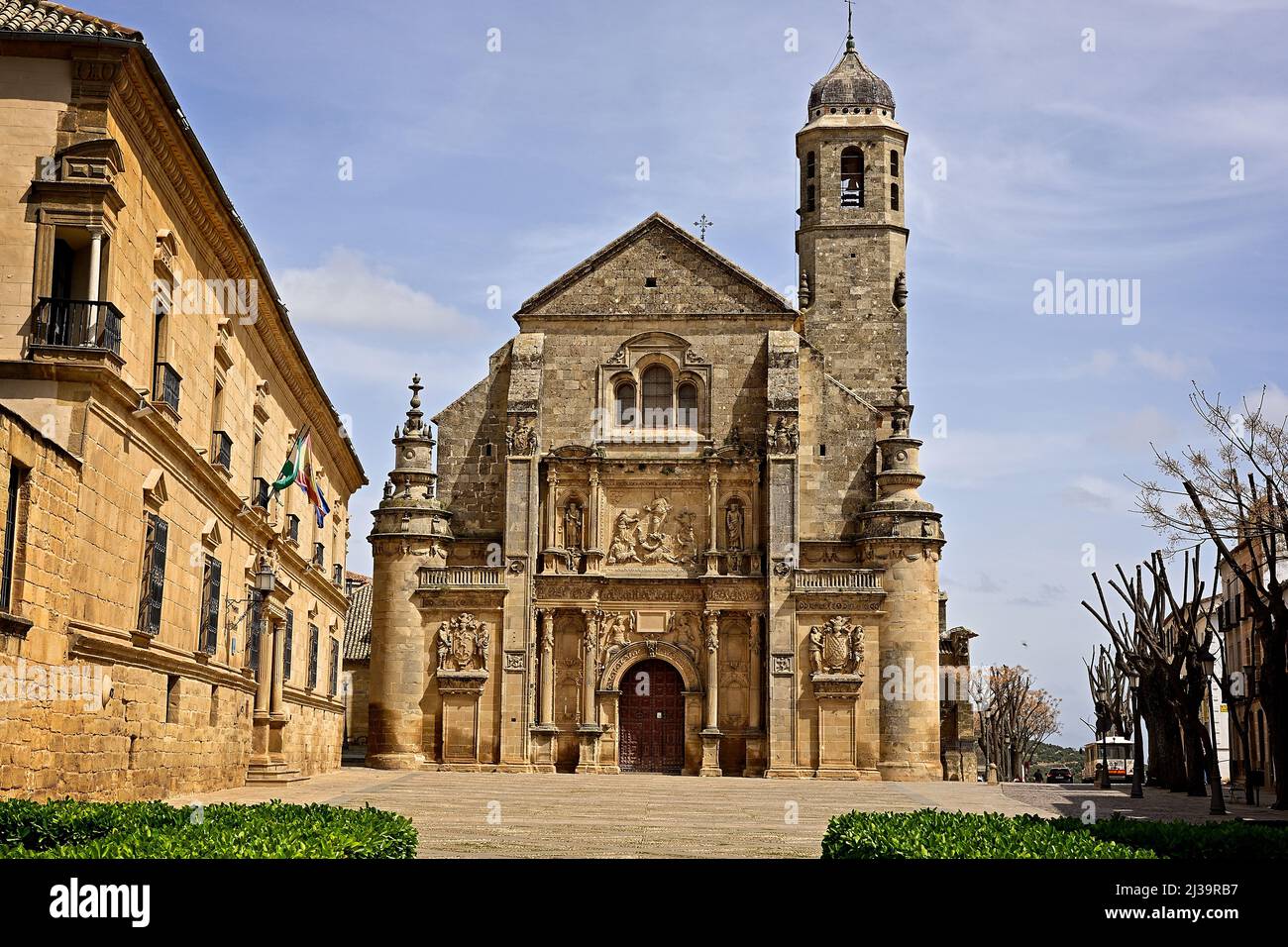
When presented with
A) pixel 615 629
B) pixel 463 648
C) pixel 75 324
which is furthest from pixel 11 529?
pixel 615 629

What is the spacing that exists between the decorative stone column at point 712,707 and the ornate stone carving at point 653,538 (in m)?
2.30

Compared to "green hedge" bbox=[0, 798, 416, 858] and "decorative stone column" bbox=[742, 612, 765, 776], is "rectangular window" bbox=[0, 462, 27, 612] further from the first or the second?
"decorative stone column" bbox=[742, 612, 765, 776]

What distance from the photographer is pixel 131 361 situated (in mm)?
21141

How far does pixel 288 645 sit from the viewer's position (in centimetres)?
3672

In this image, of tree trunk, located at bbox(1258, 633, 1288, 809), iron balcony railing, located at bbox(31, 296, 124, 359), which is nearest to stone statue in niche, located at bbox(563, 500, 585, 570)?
tree trunk, located at bbox(1258, 633, 1288, 809)

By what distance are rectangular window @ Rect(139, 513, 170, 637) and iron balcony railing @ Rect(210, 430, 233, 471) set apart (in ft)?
11.8

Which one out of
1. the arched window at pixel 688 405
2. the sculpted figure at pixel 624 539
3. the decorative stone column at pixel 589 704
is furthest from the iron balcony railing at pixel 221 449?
the arched window at pixel 688 405

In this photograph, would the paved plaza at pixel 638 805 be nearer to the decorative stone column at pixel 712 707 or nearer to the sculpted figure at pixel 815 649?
the decorative stone column at pixel 712 707

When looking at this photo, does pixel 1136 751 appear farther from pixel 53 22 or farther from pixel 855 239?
pixel 53 22

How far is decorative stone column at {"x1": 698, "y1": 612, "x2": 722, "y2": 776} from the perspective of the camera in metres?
46.3

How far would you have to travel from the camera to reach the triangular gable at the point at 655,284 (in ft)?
163

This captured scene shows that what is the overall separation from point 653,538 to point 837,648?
6.54 metres
